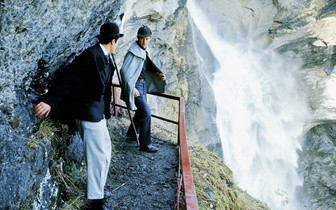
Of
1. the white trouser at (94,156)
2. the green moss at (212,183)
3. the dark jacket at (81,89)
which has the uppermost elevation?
the dark jacket at (81,89)

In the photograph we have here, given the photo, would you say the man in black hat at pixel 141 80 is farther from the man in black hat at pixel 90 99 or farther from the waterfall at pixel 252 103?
the waterfall at pixel 252 103

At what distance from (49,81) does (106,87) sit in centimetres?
62

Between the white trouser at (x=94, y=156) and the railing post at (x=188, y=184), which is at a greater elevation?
the railing post at (x=188, y=184)

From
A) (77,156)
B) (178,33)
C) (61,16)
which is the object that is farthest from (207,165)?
(178,33)

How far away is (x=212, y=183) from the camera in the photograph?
15.0 feet

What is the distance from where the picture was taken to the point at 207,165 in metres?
5.13

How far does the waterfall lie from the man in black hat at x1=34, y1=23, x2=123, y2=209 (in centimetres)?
1127

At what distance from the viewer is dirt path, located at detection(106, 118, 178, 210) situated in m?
3.23

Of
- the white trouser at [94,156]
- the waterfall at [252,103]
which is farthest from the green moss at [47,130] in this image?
the waterfall at [252,103]

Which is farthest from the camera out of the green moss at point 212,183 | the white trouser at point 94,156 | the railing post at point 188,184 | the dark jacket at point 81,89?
the green moss at point 212,183

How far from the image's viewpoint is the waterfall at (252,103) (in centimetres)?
1418

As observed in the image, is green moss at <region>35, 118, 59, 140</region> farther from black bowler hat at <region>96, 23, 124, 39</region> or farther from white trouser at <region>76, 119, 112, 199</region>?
black bowler hat at <region>96, 23, 124, 39</region>

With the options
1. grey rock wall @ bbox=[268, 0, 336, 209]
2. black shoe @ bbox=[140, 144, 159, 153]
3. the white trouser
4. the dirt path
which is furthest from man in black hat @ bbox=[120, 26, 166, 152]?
grey rock wall @ bbox=[268, 0, 336, 209]

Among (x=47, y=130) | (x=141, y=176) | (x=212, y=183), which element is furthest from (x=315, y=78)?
(x=47, y=130)
